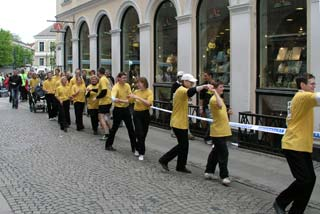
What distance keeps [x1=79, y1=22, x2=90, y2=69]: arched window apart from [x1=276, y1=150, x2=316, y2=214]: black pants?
60.2ft

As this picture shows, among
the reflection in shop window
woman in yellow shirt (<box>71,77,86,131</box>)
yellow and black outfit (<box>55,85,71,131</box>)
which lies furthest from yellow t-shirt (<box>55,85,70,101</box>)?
the reflection in shop window

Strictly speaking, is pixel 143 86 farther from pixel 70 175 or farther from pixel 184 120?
pixel 70 175

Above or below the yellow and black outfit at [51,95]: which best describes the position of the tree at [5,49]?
above

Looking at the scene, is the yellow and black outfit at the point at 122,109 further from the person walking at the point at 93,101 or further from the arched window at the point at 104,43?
the arched window at the point at 104,43

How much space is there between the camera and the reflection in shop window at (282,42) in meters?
10.1

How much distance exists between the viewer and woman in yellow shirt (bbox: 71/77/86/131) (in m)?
13.8

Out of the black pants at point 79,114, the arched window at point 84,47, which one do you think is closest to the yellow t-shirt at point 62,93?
the black pants at point 79,114

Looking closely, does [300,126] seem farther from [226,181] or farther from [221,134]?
[226,181]

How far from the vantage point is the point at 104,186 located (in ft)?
23.3

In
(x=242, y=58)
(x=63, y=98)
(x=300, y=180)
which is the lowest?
(x=300, y=180)

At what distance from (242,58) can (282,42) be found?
1039 millimetres

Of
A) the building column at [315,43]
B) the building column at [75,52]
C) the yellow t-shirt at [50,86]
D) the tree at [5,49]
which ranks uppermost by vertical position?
the tree at [5,49]

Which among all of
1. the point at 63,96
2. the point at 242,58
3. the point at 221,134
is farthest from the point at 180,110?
the point at 63,96

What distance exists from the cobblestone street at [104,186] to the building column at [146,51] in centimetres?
603
